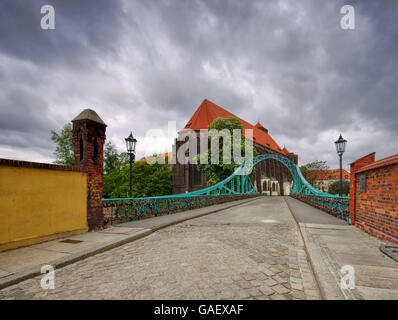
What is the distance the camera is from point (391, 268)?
3.35 metres

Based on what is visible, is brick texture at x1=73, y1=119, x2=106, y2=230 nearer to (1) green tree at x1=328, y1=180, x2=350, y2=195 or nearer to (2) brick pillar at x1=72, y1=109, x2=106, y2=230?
(2) brick pillar at x1=72, y1=109, x2=106, y2=230

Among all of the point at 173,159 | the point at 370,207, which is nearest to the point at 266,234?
the point at 370,207

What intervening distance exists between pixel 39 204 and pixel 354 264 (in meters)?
6.60

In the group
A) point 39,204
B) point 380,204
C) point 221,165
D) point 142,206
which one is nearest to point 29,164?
point 39,204

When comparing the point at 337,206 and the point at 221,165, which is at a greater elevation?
the point at 221,165

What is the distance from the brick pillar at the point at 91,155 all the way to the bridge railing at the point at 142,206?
72 cm

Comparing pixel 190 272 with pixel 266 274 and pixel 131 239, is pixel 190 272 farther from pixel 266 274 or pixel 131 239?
pixel 131 239

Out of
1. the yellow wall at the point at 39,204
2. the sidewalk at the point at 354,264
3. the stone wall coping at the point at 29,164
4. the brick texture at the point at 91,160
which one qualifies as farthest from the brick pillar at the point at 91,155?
the sidewalk at the point at 354,264

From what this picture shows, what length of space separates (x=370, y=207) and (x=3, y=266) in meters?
8.50

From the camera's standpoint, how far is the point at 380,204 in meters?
5.45

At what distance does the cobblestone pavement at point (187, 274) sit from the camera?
2779 mm

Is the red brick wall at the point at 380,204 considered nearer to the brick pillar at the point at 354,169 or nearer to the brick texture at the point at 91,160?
the brick pillar at the point at 354,169

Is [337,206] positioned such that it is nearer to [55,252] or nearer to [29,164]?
[55,252]
